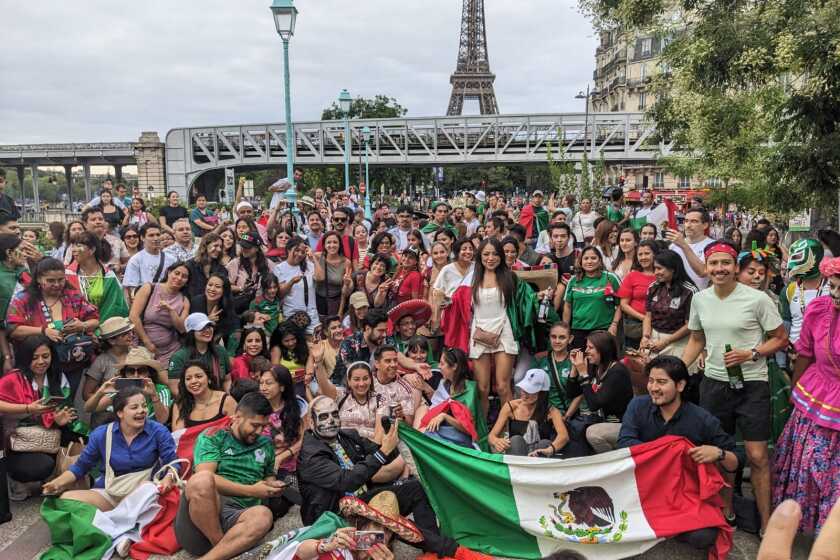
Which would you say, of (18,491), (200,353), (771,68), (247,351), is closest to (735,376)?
(247,351)

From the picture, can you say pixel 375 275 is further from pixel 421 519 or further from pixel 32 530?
pixel 32 530

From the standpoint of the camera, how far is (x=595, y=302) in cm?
664

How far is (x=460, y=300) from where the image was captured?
21.7ft

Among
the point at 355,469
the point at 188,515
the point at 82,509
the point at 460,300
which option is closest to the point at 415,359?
the point at 460,300

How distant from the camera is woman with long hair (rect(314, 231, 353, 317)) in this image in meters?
8.06

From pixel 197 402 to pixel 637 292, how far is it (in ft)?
13.2

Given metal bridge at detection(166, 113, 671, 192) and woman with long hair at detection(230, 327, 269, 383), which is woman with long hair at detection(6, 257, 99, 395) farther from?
metal bridge at detection(166, 113, 671, 192)

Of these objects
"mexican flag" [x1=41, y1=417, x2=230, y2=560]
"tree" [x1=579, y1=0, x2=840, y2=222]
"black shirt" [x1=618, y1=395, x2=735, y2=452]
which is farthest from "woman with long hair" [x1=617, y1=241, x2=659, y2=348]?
"mexican flag" [x1=41, y1=417, x2=230, y2=560]

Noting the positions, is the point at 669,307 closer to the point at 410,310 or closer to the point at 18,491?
the point at 410,310

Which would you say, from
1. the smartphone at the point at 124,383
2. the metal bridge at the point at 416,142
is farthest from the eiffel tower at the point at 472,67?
the smartphone at the point at 124,383

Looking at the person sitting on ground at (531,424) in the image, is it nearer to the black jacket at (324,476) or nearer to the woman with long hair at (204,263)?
the black jacket at (324,476)

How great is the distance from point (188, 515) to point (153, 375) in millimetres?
1762

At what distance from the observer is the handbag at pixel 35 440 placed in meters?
5.30

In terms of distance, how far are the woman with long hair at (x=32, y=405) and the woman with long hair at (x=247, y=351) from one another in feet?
4.45
